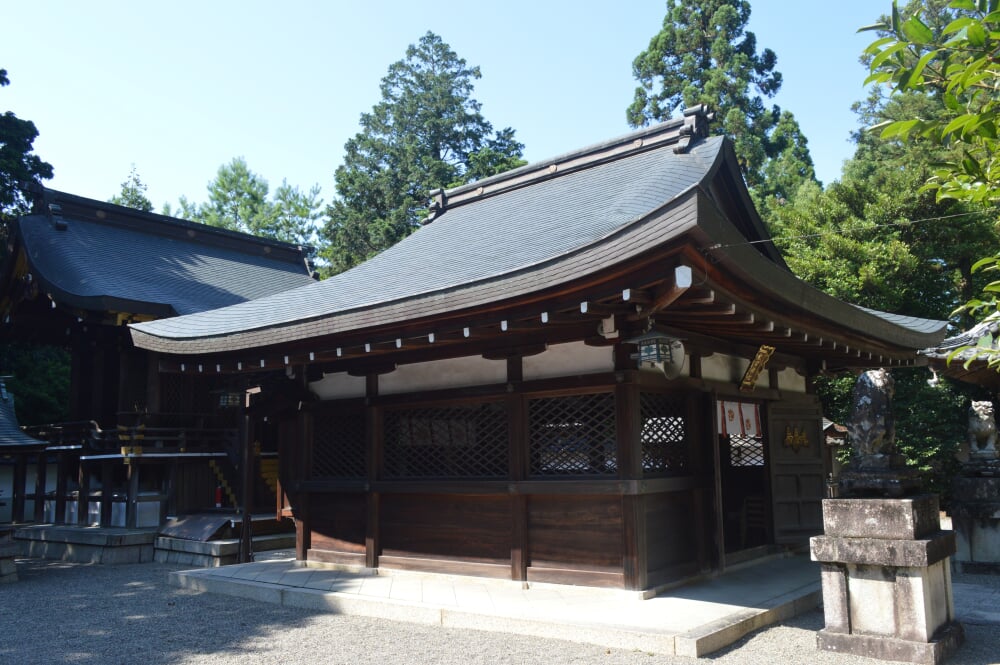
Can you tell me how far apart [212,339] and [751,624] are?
6.20m

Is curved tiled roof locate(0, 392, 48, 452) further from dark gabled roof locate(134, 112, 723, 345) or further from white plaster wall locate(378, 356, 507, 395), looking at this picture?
white plaster wall locate(378, 356, 507, 395)

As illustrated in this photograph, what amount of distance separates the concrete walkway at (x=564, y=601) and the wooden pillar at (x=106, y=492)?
14.6 feet

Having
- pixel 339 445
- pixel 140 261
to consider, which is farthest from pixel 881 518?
pixel 140 261

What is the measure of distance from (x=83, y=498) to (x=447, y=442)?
831cm

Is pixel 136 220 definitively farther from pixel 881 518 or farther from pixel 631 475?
pixel 881 518

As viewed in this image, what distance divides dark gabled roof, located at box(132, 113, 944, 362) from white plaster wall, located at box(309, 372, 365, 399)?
3.18ft

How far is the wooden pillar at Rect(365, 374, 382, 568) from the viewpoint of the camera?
8359mm

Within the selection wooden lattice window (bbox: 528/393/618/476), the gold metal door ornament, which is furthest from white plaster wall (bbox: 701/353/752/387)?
wooden lattice window (bbox: 528/393/618/476)

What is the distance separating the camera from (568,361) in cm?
711

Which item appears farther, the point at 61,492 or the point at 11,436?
the point at 61,492

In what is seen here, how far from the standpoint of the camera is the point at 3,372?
19000 mm

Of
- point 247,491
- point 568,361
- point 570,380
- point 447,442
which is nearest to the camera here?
point 570,380

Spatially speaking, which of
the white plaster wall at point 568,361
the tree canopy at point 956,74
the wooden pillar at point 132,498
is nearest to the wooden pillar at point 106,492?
the wooden pillar at point 132,498

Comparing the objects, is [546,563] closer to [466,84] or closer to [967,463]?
[967,463]
